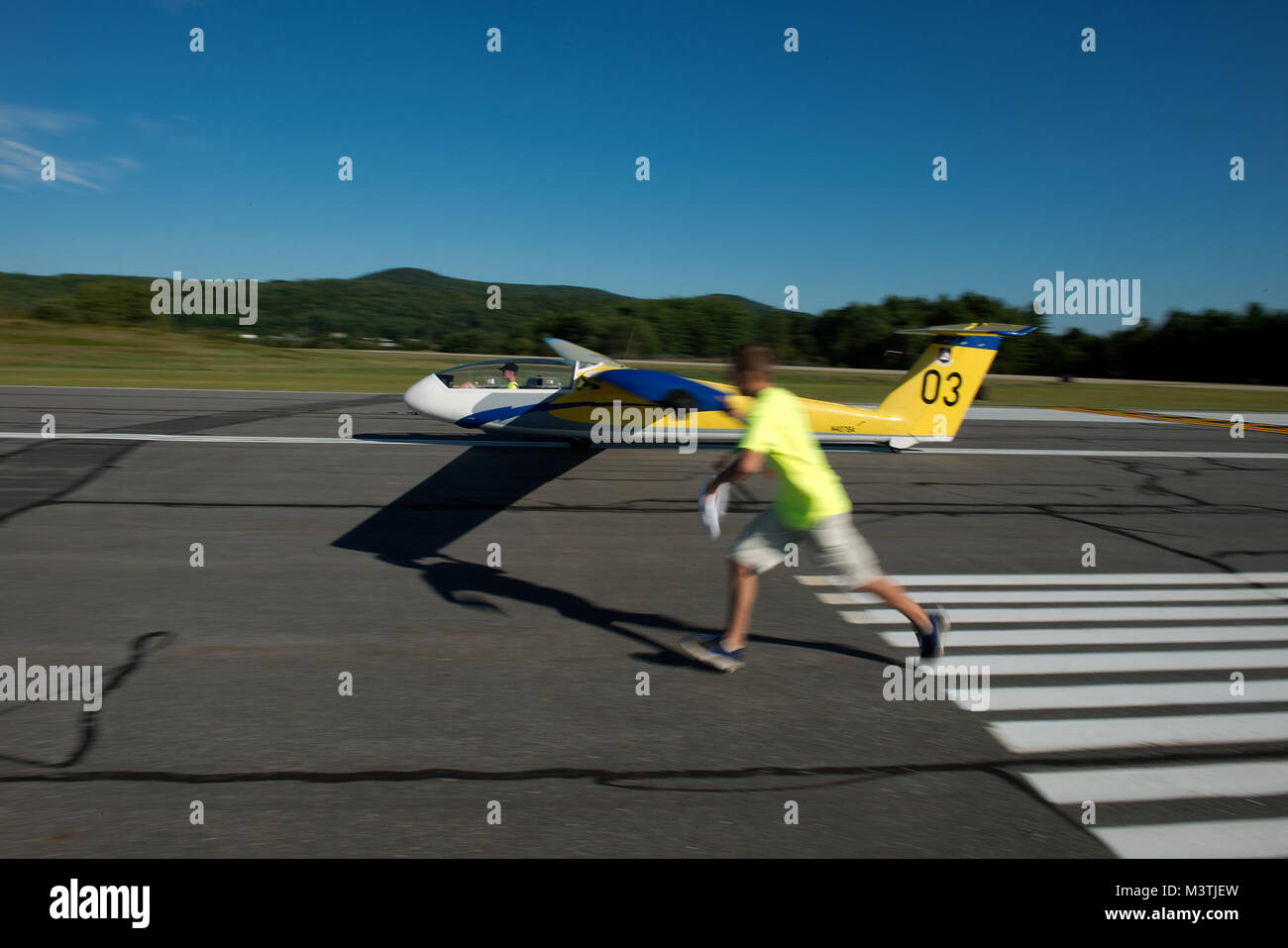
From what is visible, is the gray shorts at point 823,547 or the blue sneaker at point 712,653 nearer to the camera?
the gray shorts at point 823,547

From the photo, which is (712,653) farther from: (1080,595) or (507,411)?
(507,411)

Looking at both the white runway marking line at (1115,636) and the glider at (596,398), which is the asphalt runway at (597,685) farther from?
the glider at (596,398)

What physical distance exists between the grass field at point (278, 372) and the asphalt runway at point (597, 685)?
24719 mm

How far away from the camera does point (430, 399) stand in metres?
15.0

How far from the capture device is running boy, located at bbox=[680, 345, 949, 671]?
4820 millimetres

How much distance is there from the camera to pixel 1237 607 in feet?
23.3

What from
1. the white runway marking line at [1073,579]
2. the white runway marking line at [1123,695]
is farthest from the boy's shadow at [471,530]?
the white runway marking line at [1073,579]

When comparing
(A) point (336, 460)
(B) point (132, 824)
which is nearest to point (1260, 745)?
(B) point (132, 824)

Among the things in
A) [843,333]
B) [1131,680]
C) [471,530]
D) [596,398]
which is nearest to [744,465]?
[1131,680]

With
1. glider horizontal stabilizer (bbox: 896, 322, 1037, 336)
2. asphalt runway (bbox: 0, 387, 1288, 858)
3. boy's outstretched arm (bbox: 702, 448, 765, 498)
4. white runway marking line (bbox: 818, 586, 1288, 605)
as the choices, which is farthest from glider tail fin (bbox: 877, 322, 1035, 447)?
boy's outstretched arm (bbox: 702, 448, 765, 498)

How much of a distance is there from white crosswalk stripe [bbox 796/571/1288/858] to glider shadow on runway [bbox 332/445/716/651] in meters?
2.08

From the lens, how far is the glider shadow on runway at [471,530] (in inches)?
256
